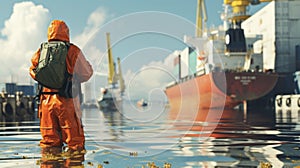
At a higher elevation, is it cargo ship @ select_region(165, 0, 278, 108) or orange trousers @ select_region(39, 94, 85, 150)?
cargo ship @ select_region(165, 0, 278, 108)

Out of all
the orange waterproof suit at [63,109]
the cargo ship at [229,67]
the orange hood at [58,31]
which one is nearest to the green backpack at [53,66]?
the orange waterproof suit at [63,109]

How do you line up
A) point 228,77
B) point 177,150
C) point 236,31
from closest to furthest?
1. point 177,150
2. point 228,77
3. point 236,31

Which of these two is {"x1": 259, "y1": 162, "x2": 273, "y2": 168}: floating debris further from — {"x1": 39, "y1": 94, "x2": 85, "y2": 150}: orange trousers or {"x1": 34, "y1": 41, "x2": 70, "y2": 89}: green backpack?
{"x1": 34, "y1": 41, "x2": 70, "y2": 89}: green backpack

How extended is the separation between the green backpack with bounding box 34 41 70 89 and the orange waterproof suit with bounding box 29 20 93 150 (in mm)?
110

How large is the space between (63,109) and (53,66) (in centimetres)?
66

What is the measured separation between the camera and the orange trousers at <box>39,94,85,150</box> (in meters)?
5.96

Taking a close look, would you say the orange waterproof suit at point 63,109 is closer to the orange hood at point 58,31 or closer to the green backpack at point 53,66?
the orange hood at point 58,31

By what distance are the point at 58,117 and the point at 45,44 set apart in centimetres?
114

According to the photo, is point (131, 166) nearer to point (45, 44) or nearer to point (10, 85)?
point (45, 44)

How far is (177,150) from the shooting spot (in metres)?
6.61

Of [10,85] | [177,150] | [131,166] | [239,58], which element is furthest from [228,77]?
[10,85]

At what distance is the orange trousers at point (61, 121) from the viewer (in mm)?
5957

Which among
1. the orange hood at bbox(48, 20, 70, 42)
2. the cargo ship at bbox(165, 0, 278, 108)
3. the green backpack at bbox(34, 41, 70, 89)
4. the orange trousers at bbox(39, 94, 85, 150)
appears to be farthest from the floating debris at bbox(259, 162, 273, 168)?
the cargo ship at bbox(165, 0, 278, 108)

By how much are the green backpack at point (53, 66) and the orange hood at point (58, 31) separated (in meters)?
0.23
